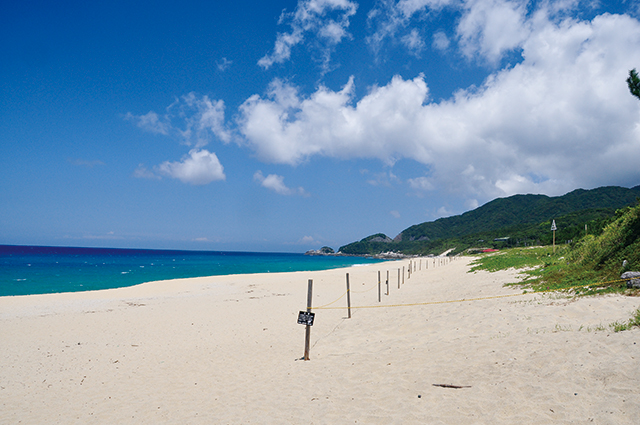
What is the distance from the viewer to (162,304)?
20.0 metres

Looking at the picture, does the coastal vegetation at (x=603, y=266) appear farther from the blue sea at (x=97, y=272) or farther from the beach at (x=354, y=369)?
the blue sea at (x=97, y=272)

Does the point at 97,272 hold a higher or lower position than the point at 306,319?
lower

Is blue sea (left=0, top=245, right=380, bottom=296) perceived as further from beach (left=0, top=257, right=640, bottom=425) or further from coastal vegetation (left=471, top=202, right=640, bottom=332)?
coastal vegetation (left=471, top=202, right=640, bottom=332)

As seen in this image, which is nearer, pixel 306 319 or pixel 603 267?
pixel 306 319

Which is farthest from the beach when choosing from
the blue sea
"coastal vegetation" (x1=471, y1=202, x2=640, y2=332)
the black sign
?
the blue sea

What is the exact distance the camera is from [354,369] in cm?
762

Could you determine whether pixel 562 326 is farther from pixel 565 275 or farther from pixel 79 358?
pixel 79 358

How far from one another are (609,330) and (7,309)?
1068 inches

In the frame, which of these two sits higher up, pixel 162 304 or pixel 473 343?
pixel 473 343

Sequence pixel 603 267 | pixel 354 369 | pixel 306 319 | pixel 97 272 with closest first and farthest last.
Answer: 1. pixel 354 369
2. pixel 306 319
3. pixel 603 267
4. pixel 97 272

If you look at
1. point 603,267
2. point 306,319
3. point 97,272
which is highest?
point 603,267

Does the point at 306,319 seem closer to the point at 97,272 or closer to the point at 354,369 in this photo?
the point at 354,369

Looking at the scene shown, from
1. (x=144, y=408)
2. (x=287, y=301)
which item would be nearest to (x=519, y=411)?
(x=144, y=408)

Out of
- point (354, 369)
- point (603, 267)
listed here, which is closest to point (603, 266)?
point (603, 267)
